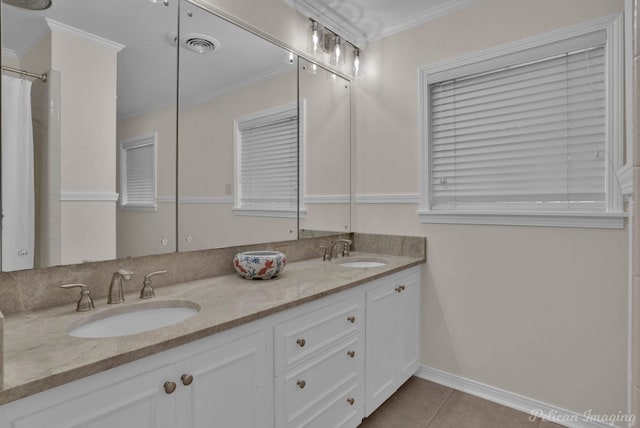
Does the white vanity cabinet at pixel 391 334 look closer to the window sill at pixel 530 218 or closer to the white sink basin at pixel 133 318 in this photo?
the window sill at pixel 530 218

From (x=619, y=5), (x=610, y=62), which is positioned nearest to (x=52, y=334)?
(x=610, y=62)

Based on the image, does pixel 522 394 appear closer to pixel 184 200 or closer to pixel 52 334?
pixel 184 200

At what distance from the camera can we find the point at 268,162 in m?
2.05

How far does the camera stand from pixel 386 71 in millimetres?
2471

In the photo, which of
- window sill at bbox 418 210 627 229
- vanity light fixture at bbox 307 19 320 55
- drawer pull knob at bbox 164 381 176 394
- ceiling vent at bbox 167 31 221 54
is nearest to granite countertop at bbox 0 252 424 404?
drawer pull knob at bbox 164 381 176 394

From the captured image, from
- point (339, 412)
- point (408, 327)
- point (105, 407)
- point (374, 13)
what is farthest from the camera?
point (374, 13)

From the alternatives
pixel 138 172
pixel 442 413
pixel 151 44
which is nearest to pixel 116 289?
pixel 138 172

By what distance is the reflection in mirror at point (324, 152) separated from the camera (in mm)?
2270

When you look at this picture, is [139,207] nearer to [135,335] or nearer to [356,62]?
[135,335]

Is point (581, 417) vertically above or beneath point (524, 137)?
beneath

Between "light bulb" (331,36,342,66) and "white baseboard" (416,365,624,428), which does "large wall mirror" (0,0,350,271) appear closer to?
"light bulb" (331,36,342,66)

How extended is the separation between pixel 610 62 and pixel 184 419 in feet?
7.73

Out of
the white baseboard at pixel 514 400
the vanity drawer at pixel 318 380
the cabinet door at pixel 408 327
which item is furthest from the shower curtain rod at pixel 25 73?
the white baseboard at pixel 514 400

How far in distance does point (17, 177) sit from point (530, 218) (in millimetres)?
2347
